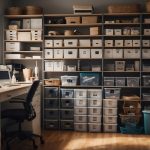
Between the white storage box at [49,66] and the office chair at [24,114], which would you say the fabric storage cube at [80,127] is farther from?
the office chair at [24,114]

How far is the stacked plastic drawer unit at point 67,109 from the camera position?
617cm

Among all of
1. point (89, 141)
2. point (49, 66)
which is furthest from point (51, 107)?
point (89, 141)

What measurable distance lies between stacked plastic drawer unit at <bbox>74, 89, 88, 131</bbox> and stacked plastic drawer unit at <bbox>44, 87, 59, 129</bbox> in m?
0.39

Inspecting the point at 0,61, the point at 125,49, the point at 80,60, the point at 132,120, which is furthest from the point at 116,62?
the point at 0,61

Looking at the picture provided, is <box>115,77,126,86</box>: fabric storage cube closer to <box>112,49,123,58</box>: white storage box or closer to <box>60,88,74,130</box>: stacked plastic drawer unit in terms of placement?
<box>112,49,123,58</box>: white storage box

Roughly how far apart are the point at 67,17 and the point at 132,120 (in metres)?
2.45

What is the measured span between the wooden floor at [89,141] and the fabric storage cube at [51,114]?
1.17 feet

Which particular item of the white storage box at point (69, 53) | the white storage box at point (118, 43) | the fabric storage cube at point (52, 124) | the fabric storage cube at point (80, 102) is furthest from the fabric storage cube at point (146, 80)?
the fabric storage cube at point (52, 124)

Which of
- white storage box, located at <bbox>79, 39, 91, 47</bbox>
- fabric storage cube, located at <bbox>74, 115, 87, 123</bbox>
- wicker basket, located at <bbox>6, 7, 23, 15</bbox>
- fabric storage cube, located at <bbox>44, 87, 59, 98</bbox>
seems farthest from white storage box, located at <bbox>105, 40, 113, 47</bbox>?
wicker basket, located at <bbox>6, 7, 23, 15</bbox>

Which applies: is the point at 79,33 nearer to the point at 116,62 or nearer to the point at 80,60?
the point at 80,60

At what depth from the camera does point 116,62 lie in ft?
20.4

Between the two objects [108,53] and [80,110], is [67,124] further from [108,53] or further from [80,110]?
[108,53]

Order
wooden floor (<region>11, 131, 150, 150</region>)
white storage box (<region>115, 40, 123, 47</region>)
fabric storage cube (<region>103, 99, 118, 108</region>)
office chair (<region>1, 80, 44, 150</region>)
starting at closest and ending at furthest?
1. office chair (<region>1, 80, 44, 150</region>)
2. wooden floor (<region>11, 131, 150, 150</region>)
3. fabric storage cube (<region>103, 99, 118, 108</region>)
4. white storage box (<region>115, 40, 123, 47</region>)

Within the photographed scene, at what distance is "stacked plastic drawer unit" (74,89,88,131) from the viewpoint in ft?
20.1
